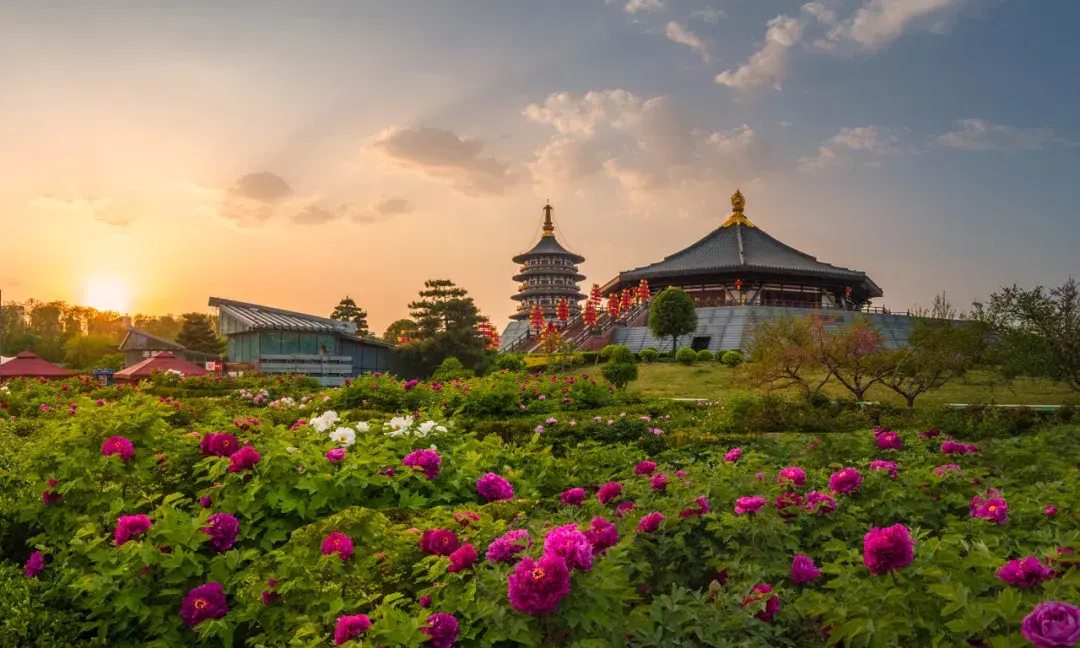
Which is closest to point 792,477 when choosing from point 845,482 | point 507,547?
point 845,482

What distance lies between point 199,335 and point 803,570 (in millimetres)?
42193

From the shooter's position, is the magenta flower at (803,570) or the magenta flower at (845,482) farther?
the magenta flower at (845,482)

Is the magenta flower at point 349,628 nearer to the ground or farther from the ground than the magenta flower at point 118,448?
nearer to the ground

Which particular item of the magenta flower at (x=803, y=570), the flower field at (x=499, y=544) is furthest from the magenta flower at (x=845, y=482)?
the magenta flower at (x=803, y=570)

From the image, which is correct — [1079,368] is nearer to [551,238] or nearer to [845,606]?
[845,606]

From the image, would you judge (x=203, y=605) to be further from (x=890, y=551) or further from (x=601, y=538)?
(x=890, y=551)

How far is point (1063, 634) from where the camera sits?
1.95m

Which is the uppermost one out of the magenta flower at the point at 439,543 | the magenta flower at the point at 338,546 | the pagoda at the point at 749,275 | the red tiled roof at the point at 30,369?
the pagoda at the point at 749,275

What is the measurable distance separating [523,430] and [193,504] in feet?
20.2

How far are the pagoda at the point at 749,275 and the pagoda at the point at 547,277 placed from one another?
9.25 metres

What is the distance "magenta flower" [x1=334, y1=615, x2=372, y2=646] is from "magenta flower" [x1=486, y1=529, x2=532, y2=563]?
0.50 metres

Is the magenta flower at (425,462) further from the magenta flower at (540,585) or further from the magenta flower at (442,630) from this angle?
the magenta flower at (540,585)

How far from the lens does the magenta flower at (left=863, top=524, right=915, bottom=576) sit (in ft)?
8.33

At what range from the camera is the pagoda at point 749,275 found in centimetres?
4475
